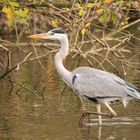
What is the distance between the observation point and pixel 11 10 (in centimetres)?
1225

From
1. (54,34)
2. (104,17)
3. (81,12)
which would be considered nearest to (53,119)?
(54,34)

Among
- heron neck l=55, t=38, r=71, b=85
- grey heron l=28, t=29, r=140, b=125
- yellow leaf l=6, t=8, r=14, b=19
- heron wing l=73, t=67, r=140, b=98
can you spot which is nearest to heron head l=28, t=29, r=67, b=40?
grey heron l=28, t=29, r=140, b=125

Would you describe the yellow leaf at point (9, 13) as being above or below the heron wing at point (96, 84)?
above

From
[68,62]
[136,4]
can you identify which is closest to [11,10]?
[136,4]

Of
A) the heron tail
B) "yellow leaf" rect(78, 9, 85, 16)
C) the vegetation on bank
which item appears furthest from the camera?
"yellow leaf" rect(78, 9, 85, 16)

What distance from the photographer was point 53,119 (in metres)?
12.6

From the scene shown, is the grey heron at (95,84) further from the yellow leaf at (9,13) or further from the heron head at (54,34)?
the yellow leaf at (9,13)

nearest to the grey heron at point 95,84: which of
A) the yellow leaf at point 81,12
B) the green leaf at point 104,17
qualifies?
the yellow leaf at point 81,12

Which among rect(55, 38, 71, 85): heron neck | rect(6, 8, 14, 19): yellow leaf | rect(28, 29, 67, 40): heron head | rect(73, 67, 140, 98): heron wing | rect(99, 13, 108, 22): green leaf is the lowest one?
rect(73, 67, 140, 98): heron wing

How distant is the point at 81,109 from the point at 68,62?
7668 mm

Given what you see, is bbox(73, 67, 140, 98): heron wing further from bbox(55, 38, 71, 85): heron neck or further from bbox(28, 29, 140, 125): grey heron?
bbox(55, 38, 71, 85): heron neck

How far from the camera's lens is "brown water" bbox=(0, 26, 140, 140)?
1138 cm

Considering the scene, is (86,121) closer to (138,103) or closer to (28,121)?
(28,121)

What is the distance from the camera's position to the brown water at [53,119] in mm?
11383
